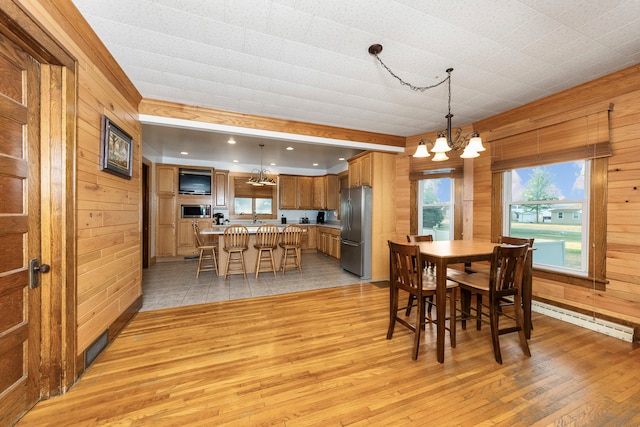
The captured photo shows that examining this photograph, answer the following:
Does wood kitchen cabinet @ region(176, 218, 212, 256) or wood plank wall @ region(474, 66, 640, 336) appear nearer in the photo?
wood plank wall @ region(474, 66, 640, 336)

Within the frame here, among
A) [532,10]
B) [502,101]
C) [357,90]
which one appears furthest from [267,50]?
[502,101]

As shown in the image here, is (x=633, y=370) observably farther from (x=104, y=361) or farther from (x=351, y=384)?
(x=104, y=361)

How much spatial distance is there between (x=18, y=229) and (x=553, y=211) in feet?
16.1

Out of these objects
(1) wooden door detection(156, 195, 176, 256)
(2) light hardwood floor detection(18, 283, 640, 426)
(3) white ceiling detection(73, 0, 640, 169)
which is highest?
(3) white ceiling detection(73, 0, 640, 169)

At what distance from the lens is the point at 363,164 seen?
4582 millimetres

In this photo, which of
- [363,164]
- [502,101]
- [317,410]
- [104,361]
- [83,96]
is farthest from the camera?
[363,164]

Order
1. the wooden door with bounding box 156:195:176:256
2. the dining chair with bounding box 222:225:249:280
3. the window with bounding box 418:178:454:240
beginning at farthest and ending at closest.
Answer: the wooden door with bounding box 156:195:176:256, the dining chair with bounding box 222:225:249:280, the window with bounding box 418:178:454:240

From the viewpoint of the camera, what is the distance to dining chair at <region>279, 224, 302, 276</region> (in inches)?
183

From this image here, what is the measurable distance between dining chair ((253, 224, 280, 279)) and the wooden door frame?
2.81 metres

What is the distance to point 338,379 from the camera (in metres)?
1.75

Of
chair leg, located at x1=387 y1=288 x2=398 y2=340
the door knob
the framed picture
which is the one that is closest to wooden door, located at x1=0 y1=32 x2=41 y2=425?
the door knob

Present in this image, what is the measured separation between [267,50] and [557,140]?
133 inches

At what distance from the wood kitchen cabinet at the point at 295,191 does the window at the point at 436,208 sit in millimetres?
3678

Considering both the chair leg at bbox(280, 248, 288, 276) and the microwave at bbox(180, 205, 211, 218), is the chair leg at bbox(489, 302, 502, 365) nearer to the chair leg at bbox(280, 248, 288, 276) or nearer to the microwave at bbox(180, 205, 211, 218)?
the chair leg at bbox(280, 248, 288, 276)
